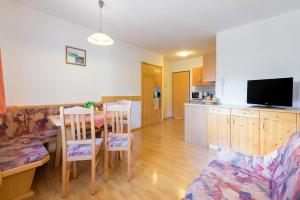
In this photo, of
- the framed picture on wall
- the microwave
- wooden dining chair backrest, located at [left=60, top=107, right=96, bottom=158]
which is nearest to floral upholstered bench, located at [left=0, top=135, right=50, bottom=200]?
wooden dining chair backrest, located at [left=60, top=107, right=96, bottom=158]

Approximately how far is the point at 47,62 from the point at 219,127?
3493 millimetres

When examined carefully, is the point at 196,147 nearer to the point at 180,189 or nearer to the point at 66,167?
the point at 180,189

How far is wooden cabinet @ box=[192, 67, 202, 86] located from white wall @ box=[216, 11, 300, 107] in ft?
6.25

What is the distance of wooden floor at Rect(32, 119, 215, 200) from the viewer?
1.65 meters

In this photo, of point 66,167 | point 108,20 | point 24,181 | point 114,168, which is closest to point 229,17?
point 108,20

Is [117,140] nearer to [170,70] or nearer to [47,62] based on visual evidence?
[47,62]

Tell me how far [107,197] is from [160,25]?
10.1 feet

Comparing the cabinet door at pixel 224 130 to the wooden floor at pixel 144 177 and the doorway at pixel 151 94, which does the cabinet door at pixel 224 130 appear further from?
the doorway at pixel 151 94

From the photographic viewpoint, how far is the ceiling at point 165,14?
229 cm

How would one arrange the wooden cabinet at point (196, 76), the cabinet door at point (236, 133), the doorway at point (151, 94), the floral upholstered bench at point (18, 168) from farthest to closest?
the wooden cabinet at point (196, 76)
the doorway at point (151, 94)
the cabinet door at point (236, 133)
the floral upholstered bench at point (18, 168)

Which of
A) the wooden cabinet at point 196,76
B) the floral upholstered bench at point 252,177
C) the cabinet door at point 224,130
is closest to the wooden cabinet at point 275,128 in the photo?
the cabinet door at point 224,130

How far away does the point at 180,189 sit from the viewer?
173 cm

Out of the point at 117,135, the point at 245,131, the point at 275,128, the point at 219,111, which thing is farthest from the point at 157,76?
the point at 275,128

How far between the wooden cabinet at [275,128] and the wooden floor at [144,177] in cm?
86
